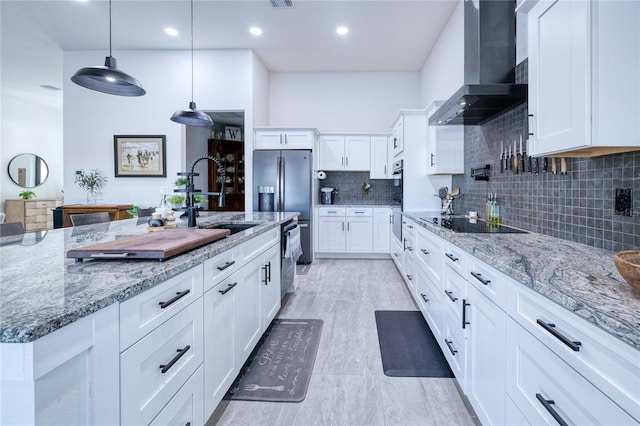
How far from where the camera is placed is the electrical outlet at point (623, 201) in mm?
1368

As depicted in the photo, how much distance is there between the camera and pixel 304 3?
11.9 ft

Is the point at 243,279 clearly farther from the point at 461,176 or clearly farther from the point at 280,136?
the point at 280,136

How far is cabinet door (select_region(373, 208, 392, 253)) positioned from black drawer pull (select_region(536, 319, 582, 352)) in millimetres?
4342

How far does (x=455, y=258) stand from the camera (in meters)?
1.80

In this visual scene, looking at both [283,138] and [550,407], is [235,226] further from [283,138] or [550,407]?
[283,138]

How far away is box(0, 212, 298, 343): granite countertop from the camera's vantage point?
66cm

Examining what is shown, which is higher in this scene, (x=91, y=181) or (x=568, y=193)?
(x=91, y=181)

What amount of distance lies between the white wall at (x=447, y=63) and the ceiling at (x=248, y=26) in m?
0.14

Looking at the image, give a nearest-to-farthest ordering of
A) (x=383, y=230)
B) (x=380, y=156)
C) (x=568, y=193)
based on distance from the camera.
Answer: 1. (x=568, y=193)
2. (x=383, y=230)
3. (x=380, y=156)

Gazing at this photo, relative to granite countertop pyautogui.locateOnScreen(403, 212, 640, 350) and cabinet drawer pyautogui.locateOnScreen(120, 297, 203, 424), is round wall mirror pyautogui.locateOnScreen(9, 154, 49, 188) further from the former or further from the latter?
granite countertop pyautogui.locateOnScreen(403, 212, 640, 350)

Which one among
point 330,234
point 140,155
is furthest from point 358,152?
point 140,155

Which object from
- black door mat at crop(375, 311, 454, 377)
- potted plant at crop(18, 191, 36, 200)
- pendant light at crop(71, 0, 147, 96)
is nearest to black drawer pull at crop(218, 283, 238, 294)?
black door mat at crop(375, 311, 454, 377)

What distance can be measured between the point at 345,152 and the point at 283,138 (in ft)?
3.74

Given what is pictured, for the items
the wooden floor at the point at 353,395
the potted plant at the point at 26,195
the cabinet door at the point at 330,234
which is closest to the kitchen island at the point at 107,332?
the wooden floor at the point at 353,395
